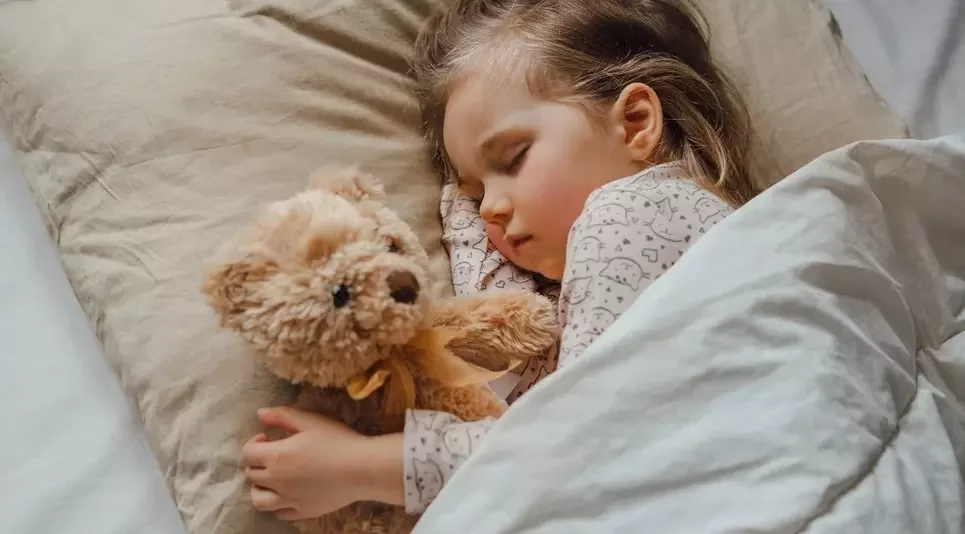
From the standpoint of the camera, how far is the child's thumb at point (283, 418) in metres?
0.66

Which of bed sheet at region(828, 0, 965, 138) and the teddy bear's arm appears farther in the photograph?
bed sheet at region(828, 0, 965, 138)

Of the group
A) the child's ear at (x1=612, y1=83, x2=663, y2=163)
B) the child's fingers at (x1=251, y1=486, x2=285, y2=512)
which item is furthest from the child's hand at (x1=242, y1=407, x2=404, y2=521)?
the child's ear at (x1=612, y1=83, x2=663, y2=163)

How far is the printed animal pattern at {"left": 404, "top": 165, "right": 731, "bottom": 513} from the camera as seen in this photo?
2.09 feet

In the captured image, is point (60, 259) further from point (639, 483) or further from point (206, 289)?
point (639, 483)

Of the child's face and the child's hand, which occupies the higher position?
the child's face

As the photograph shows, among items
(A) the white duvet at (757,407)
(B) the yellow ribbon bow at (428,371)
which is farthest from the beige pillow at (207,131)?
(A) the white duvet at (757,407)

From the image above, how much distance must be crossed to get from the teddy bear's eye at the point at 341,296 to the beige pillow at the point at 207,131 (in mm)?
166

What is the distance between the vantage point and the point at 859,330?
635mm

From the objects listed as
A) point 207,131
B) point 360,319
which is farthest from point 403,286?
point 207,131

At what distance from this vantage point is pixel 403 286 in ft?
1.97

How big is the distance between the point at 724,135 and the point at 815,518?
1.74 feet

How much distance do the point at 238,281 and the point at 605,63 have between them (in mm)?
526

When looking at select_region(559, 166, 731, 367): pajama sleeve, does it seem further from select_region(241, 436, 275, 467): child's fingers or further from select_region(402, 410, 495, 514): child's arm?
select_region(241, 436, 275, 467): child's fingers

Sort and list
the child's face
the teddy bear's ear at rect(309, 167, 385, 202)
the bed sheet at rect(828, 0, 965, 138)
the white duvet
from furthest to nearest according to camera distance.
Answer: the bed sheet at rect(828, 0, 965, 138)
the child's face
the teddy bear's ear at rect(309, 167, 385, 202)
the white duvet
